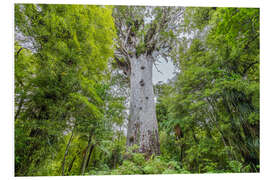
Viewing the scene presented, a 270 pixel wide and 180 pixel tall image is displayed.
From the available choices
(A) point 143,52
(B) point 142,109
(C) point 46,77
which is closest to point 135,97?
(B) point 142,109

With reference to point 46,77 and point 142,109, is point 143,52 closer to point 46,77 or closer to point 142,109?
point 142,109

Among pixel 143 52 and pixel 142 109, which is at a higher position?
pixel 143 52

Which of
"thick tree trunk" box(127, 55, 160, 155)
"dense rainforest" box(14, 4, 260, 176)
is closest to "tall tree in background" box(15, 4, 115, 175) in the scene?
"dense rainforest" box(14, 4, 260, 176)

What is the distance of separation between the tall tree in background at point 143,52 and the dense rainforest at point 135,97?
0.8 inches

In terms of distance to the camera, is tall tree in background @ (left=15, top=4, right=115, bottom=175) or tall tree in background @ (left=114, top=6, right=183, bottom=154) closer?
tall tree in background @ (left=15, top=4, right=115, bottom=175)

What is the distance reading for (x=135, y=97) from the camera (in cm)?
234

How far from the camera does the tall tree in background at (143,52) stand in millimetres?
2028

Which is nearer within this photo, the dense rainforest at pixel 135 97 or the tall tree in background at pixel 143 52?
the dense rainforest at pixel 135 97

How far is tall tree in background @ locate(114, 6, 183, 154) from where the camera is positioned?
6.65 feet

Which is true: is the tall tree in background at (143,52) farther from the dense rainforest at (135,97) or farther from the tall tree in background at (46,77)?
the tall tree in background at (46,77)

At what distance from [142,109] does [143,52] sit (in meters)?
1.18

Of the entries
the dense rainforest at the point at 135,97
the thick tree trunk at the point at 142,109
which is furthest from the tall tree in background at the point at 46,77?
the thick tree trunk at the point at 142,109

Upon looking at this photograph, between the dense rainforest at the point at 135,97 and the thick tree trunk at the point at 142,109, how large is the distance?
0.05 feet

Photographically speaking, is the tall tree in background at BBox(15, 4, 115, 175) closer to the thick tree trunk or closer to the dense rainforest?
the dense rainforest
